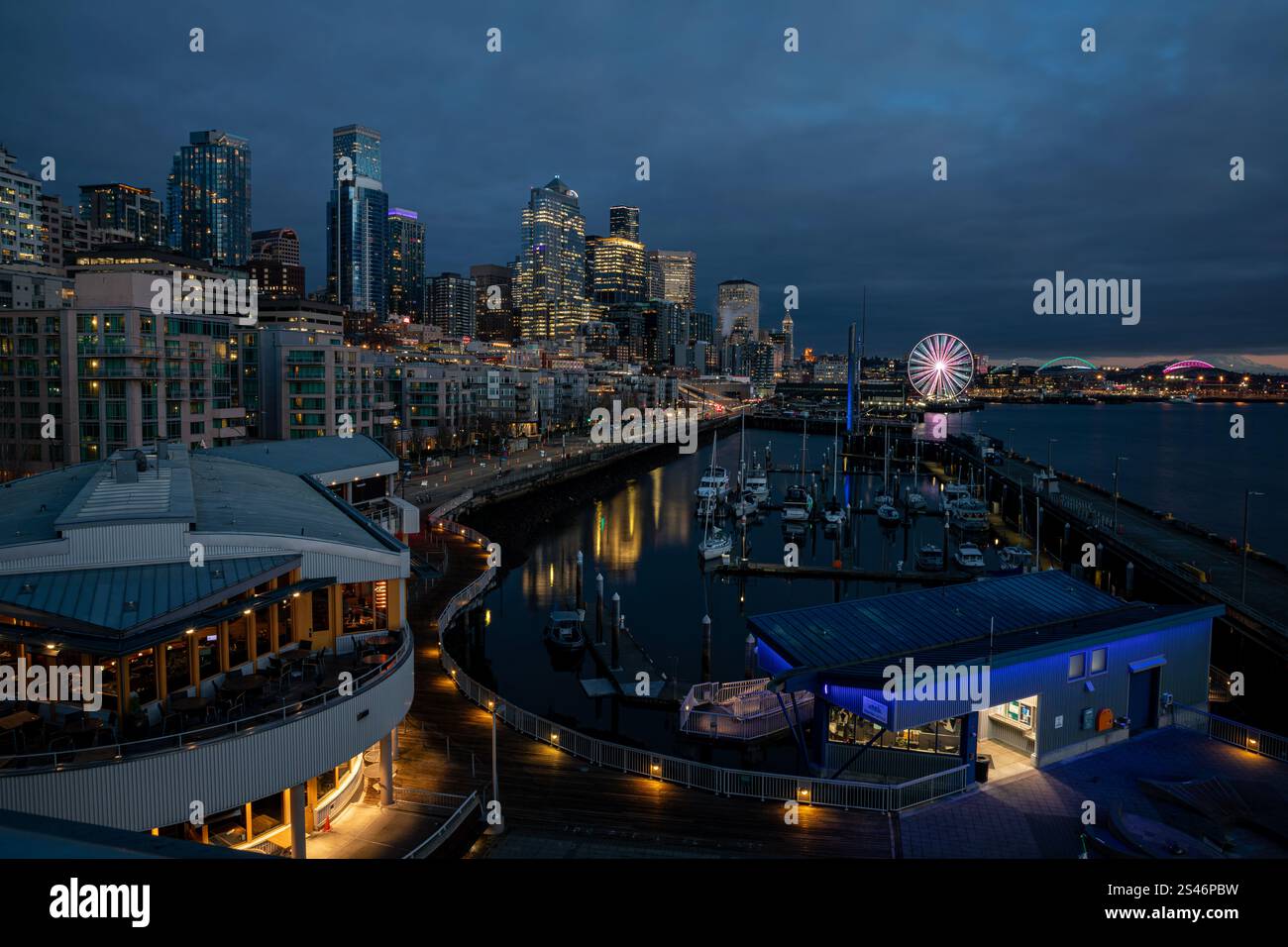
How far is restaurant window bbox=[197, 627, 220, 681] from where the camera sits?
1438cm

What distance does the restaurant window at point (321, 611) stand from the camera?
692 inches

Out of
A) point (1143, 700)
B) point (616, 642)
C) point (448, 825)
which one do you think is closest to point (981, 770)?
point (1143, 700)

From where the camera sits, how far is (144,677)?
1349 cm

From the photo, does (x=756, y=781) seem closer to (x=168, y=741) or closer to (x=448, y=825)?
(x=448, y=825)

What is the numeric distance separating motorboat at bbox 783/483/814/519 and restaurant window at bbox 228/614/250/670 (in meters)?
43.4

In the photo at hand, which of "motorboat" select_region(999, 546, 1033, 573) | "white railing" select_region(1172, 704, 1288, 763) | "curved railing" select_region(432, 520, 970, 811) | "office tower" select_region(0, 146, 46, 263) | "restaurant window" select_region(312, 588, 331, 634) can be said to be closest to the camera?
"curved railing" select_region(432, 520, 970, 811)

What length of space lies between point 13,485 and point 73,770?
15.5 meters

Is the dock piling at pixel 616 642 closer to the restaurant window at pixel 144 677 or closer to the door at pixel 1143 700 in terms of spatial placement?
the door at pixel 1143 700

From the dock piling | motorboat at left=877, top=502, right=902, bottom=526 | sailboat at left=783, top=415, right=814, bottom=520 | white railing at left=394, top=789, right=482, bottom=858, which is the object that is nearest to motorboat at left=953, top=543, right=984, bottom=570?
motorboat at left=877, top=502, right=902, bottom=526

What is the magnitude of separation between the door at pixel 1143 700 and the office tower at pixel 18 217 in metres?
124

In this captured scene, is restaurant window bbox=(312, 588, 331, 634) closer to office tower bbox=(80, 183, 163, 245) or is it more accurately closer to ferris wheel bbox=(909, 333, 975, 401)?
ferris wheel bbox=(909, 333, 975, 401)
